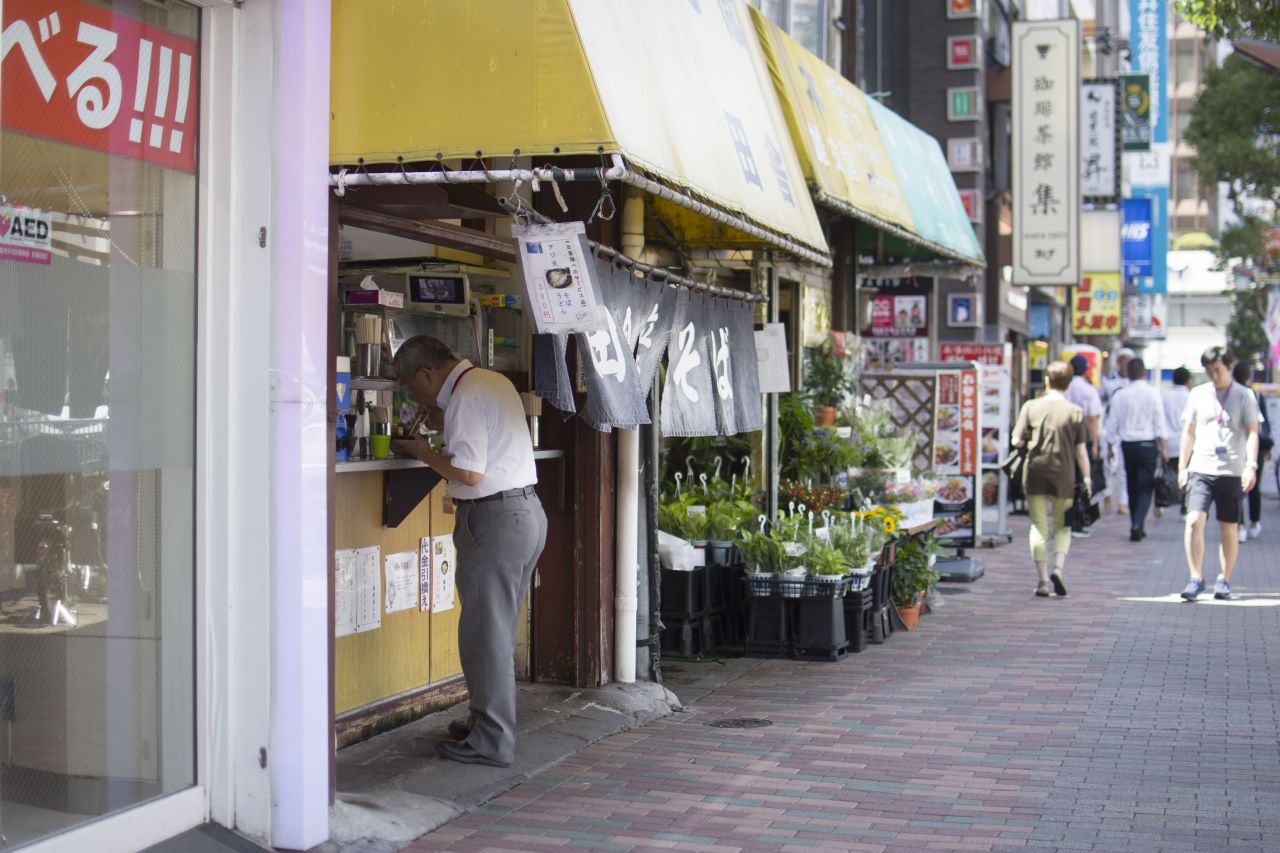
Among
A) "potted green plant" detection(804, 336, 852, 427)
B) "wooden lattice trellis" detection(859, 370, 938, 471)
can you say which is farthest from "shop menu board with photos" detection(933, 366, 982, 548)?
"potted green plant" detection(804, 336, 852, 427)

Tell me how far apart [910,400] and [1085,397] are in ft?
15.9

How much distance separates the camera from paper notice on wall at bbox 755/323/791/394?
33.5 ft

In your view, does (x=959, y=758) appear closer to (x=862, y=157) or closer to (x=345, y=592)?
(x=345, y=592)

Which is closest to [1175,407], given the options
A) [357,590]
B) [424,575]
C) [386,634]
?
[424,575]

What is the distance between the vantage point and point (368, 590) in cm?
706

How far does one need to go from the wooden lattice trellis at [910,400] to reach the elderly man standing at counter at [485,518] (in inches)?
349

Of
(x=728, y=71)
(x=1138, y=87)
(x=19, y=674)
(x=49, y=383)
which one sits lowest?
(x=19, y=674)

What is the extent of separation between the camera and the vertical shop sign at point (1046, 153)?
64.2 feet

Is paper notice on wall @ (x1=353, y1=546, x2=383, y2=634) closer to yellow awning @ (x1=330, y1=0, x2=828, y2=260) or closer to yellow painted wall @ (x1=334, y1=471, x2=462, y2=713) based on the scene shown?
yellow painted wall @ (x1=334, y1=471, x2=462, y2=713)

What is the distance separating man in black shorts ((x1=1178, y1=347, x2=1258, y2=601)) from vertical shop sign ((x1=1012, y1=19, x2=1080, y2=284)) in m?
7.83

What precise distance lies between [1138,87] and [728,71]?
2435 cm

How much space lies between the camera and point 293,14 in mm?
5301

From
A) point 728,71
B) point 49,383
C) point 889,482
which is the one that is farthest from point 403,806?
point 889,482

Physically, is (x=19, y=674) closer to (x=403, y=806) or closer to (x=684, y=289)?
(x=403, y=806)
